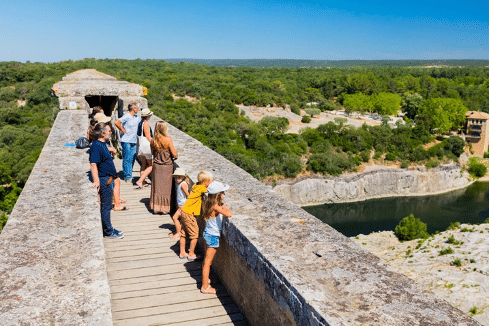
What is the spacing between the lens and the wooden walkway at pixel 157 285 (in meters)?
3.35

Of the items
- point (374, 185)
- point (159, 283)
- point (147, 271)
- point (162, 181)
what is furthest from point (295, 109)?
point (159, 283)

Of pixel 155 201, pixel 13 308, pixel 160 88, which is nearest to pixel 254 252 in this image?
pixel 13 308

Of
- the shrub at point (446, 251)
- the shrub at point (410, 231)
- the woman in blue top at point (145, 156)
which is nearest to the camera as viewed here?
the woman in blue top at point (145, 156)

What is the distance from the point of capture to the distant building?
166 feet

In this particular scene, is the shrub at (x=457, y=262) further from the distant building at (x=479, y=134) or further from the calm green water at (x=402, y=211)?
the distant building at (x=479, y=134)

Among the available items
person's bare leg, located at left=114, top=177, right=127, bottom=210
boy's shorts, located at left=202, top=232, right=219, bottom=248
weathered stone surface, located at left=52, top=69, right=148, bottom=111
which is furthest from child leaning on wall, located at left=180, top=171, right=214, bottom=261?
weathered stone surface, located at left=52, top=69, right=148, bottom=111

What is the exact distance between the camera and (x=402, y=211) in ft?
121

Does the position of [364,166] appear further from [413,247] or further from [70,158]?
[70,158]

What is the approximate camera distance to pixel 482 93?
67.7 meters

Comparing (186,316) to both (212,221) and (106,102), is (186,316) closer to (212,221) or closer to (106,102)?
(212,221)

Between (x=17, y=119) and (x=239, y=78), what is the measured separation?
43.3 m

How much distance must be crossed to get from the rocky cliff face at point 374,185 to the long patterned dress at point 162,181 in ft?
99.9

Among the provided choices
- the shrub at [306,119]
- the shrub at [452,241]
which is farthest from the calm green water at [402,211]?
the shrub at [306,119]

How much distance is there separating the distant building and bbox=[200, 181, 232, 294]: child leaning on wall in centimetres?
5523
